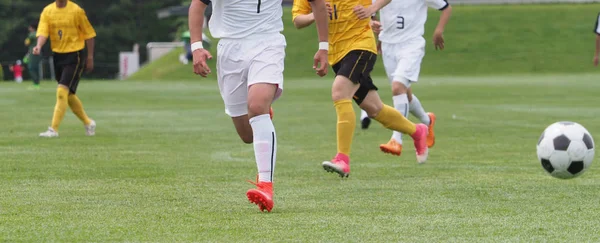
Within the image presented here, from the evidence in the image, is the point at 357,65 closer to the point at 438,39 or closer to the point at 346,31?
the point at 346,31

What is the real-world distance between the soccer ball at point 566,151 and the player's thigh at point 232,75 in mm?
2068

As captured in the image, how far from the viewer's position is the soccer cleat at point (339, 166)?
28.1 feet

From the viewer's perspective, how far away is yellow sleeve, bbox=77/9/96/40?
14.6 metres

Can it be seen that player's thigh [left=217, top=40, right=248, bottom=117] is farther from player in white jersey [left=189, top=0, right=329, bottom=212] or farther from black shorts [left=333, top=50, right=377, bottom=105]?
black shorts [left=333, top=50, right=377, bottom=105]

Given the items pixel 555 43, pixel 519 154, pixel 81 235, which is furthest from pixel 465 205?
pixel 555 43

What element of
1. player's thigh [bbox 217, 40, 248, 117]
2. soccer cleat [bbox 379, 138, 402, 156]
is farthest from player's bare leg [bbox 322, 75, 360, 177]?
player's thigh [bbox 217, 40, 248, 117]

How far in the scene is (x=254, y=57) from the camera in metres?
7.36

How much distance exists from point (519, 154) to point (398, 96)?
1.41 meters

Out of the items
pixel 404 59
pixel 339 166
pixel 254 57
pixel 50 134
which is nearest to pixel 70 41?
pixel 50 134

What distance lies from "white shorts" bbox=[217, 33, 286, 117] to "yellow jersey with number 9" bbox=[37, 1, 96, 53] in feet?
24.0

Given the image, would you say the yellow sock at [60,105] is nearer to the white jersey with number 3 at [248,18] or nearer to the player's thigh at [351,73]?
the player's thigh at [351,73]

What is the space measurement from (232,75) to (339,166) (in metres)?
1.49

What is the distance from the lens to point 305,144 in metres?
13.1

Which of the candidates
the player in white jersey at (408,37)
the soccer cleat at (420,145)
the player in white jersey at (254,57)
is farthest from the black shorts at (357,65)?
the player in white jersey at (408,37)
